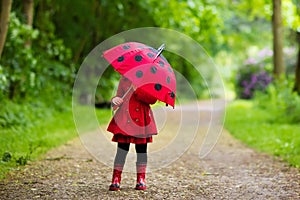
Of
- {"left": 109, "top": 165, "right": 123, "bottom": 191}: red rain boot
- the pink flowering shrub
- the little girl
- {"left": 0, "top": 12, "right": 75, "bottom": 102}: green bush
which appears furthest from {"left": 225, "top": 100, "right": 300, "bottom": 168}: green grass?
the pink flowering shrub

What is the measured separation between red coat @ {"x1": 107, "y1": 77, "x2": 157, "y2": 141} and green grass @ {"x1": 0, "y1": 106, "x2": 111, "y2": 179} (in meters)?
1.60

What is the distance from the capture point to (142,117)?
503cm

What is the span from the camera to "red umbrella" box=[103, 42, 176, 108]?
4.89m

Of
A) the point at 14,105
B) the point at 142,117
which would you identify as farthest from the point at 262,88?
the point at 142,117

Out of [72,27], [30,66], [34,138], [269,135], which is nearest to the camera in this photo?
[34,138]

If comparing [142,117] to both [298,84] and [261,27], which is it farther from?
[261,27]

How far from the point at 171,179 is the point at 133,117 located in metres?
1.27

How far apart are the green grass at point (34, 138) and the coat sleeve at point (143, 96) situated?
6.14 ft

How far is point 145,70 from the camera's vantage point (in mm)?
4918

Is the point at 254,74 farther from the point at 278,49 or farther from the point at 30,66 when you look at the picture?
the point at 30,66

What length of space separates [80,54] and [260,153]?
31.6 feet

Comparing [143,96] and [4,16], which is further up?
[4,16]

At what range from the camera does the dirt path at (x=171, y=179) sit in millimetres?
5031

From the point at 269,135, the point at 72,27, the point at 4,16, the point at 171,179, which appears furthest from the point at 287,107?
the point at 72,27
